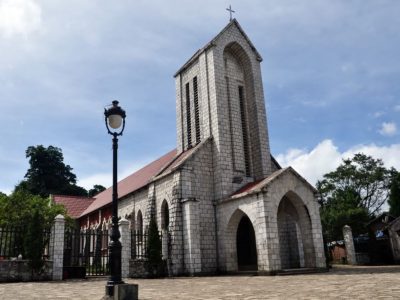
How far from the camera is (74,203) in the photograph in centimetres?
4150

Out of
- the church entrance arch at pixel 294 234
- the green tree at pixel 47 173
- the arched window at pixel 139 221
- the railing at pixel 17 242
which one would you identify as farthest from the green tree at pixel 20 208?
the green tree at pixel 47 173

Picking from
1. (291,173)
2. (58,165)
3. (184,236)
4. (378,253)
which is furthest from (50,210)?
(58,165)

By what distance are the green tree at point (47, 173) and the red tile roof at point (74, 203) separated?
17968 millimetres

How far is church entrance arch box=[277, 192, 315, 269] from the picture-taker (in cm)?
1953

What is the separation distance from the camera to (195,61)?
25484mm

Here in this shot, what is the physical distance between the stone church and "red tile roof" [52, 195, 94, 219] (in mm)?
14519

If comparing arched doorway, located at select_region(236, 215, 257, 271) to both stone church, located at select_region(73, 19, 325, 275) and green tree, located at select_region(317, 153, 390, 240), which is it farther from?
green tree, located at select_region(317, 153, 390, 240)

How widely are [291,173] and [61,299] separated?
1329 cm

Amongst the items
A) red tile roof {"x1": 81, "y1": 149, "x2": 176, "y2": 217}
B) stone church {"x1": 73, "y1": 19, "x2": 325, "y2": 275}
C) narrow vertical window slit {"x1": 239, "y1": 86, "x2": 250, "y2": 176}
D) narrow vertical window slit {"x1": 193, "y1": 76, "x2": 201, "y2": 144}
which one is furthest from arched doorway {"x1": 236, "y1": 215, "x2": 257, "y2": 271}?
red tile roof {"x1": 81, "y1": 149, "x2": 176, "y2": 217}

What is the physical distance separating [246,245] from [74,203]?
24.9 metres

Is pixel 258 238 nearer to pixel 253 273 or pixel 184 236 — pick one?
pixel 253 273

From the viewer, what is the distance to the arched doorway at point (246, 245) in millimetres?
22406

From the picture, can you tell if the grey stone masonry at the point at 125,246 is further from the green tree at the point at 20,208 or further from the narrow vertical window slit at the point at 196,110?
the green tree at the point at 20,208

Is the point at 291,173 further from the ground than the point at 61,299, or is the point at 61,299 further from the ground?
the point at 291,173
